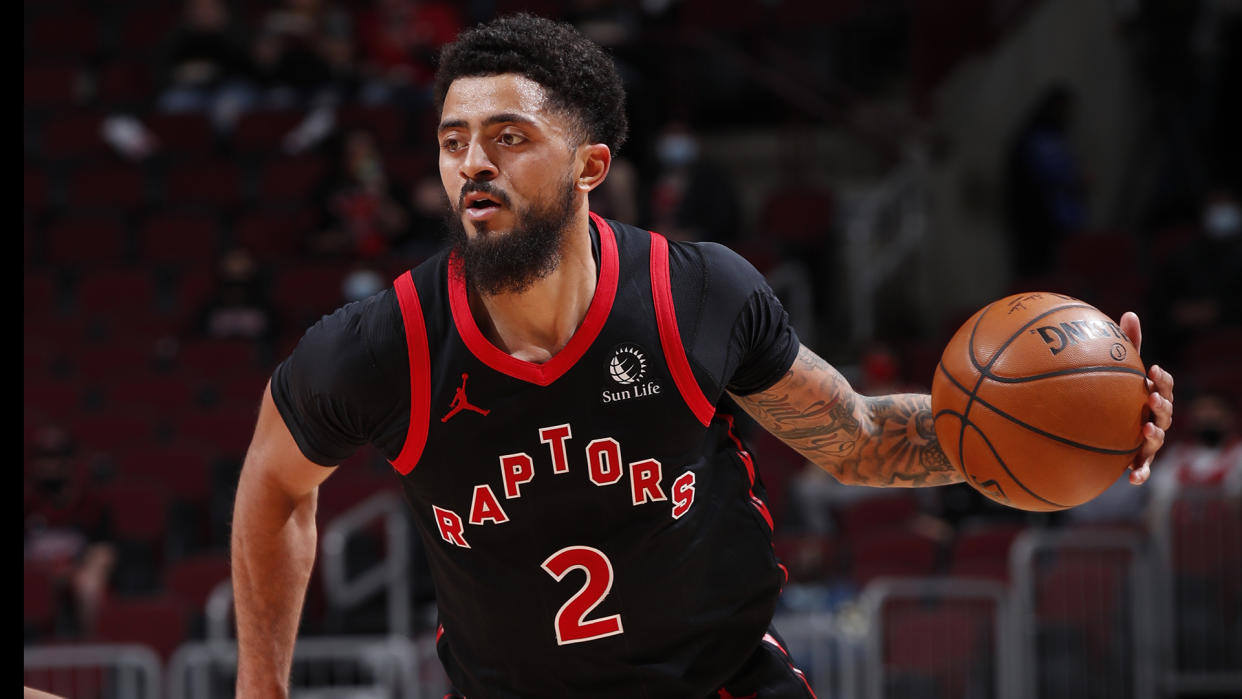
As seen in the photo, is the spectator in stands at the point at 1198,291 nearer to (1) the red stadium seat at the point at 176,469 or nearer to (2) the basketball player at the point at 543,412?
(1) the red stadium seat at the point at 176,469

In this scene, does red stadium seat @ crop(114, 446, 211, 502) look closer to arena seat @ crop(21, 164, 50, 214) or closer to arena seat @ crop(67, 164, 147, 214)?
arena seat @ crop(67, 164, 147, 214)

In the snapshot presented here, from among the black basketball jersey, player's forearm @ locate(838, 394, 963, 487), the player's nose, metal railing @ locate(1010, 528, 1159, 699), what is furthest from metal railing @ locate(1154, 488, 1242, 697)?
the player's nose

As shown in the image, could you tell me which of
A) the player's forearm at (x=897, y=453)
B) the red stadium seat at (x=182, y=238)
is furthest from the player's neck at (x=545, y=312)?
the red stadium seat at (x=182, y=238)

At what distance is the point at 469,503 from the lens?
3.15 m

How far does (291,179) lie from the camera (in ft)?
43.1

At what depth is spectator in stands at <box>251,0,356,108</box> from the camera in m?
13.6

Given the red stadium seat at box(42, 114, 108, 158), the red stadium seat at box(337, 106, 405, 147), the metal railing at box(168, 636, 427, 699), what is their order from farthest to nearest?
the red stadium seat at box(42, 114, 108, 158) < the red stadium seat at box(337, 106, 405, 147) < the metal railing at box(168, 636, 427, 699)

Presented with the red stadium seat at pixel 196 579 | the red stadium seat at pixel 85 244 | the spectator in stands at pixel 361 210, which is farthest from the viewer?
the red stadium seat at pixel 85 244

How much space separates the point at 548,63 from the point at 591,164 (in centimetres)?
25

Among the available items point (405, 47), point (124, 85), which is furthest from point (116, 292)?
point (405, 47)

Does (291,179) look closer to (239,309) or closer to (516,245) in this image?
(239,309)

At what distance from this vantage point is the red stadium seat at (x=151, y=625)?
8609 mm

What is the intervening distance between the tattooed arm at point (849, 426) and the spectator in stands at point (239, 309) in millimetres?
8436

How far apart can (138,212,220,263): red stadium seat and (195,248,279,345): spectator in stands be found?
1404mm
